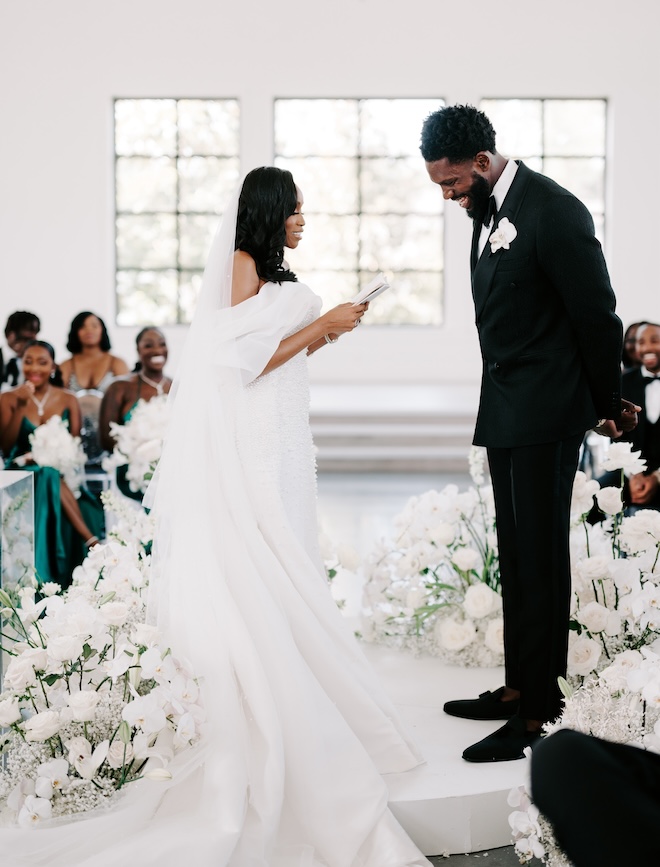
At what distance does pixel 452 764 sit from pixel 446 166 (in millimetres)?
1611

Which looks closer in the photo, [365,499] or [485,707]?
[485,707]

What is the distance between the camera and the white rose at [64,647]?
7.50 ft

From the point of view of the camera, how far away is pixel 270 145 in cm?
1152

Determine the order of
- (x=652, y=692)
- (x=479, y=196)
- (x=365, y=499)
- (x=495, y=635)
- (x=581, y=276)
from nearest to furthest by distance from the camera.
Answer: (x=652, y=692), (x=581, y=276), (x=479, y=196), (x=495, y=635), (x=365, y=499)

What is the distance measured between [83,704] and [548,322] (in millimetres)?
1513

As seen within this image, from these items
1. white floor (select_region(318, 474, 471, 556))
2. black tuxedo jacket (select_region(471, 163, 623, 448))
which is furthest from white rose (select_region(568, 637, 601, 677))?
white floor (select_region(318, 474, 471, 556))

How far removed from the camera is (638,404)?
513cm

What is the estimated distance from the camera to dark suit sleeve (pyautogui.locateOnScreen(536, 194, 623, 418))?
265 centimetres

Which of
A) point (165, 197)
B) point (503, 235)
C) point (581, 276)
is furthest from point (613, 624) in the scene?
point (165, 197)

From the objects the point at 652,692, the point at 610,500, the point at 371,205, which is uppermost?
the point at 371,205

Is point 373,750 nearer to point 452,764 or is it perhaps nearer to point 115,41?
point 452,764

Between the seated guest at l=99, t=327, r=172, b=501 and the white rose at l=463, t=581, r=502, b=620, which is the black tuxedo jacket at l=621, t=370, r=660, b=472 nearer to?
the white rose at l=463, t=581, r=502, b=620

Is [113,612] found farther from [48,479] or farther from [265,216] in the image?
[48,479]

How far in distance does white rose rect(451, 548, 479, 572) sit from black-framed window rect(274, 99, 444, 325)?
26.9 ft
